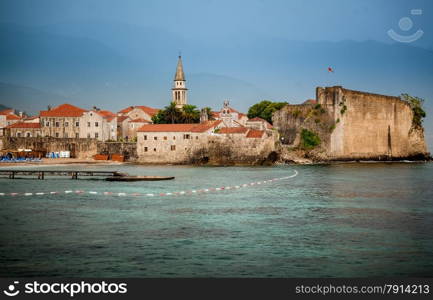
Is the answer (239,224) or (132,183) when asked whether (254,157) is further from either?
(239,224)

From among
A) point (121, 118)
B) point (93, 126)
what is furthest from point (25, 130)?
point (121, 118)

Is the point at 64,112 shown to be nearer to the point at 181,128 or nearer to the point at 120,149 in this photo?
the point at 120,149

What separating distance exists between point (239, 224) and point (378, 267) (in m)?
7.15

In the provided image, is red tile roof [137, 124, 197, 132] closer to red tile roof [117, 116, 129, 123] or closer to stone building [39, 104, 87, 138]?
stone building [39, 104, 87, 138]

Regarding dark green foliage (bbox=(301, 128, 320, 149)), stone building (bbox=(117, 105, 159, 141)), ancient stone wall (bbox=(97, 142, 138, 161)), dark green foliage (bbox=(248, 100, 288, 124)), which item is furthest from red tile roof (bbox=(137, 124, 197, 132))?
dark green foliage (bbox=(248, 100, 288, 124))

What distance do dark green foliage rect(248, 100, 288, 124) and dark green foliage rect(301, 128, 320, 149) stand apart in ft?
53.1

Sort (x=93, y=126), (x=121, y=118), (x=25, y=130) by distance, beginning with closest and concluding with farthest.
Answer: (x=93, y=126)
(x=25, y=130)
(x=121, y=118)

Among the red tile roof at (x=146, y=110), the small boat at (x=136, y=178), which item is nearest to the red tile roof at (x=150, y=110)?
the red tile roof at (x=146, y=110)

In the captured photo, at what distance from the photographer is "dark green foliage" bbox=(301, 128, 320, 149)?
2726 inches

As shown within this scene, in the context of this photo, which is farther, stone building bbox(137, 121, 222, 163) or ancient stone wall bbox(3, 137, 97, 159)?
ancient stone wall bbox(3, 137, 97, 159)

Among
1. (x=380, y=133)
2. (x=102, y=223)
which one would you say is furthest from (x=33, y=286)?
(x=380, y=133)

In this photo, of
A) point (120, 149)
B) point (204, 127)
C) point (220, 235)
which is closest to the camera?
point (220, 235)

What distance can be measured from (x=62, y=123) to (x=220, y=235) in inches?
2308

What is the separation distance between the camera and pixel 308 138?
2726 inches
